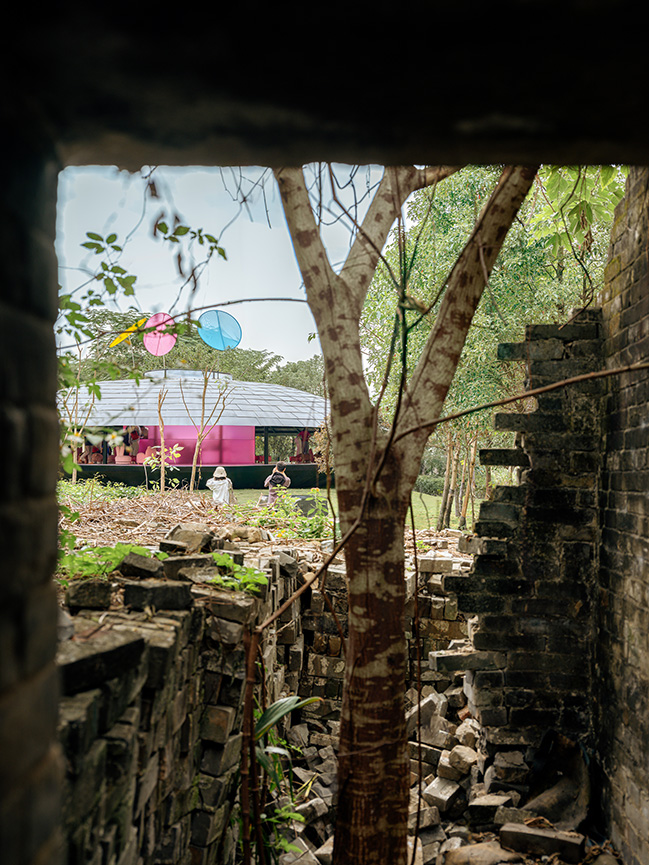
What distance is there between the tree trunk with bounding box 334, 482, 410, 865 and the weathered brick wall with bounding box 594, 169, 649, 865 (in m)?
1.58

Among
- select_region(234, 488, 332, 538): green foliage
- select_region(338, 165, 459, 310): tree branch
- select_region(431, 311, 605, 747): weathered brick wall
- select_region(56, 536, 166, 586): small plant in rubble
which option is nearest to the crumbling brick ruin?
select_region(56, 536, 166, 586): small plant in rubble

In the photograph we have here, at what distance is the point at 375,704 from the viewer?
10.0 ft

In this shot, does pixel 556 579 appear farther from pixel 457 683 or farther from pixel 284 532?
pixel 284 532

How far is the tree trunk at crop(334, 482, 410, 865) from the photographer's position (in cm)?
300

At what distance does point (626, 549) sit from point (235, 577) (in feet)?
8.26

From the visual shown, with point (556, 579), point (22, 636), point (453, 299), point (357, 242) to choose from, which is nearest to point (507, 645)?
point (556, 579)

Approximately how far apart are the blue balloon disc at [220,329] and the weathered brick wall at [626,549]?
6261mm

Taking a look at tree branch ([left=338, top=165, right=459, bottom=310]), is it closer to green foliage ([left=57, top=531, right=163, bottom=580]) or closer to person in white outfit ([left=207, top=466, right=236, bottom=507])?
green foliage ([left=57, top=531, right=163, bottom=580])

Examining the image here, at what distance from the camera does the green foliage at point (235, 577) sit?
3.37m

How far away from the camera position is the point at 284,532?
697 centimetres

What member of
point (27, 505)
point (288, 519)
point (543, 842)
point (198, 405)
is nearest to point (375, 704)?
point (543, 842)

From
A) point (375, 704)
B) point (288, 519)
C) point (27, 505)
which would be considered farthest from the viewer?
point (288, 519)

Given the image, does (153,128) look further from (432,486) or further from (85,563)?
(432,486)

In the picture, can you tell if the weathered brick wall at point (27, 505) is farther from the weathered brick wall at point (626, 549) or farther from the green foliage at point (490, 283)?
the green foliage at point (490, 283)
